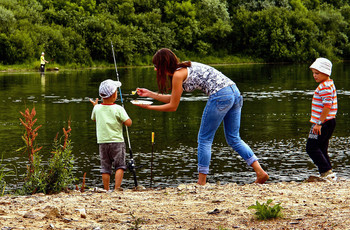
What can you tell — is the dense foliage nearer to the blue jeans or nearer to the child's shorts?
the child's shorts

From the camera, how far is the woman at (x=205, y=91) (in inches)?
274

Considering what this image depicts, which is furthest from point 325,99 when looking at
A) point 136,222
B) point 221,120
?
point 136,222

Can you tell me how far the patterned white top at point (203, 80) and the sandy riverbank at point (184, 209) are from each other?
121cm

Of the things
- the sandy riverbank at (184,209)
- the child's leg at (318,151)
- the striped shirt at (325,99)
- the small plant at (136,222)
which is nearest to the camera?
the small plant at (136,222)

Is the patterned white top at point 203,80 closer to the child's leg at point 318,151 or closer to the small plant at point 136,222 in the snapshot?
the child's leg at point 318,151

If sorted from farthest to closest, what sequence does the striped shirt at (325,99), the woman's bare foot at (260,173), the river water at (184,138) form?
1. the river water at (184,138)
2. the striped shirt at (325,99)
3. the woman's bare foot at (260,173)

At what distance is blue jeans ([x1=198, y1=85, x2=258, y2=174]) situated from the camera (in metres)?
7.17

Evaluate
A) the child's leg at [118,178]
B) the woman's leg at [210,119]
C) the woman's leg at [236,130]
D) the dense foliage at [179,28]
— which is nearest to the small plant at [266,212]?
the woman's leg at [210,119]

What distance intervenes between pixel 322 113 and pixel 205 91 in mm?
1730

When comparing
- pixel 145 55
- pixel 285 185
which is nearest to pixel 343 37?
pixel 145 55

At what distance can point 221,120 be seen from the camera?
7.42 meters

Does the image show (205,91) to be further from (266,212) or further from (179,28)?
(179,28)

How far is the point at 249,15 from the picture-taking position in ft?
260

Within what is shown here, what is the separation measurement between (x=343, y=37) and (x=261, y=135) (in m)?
68.6
